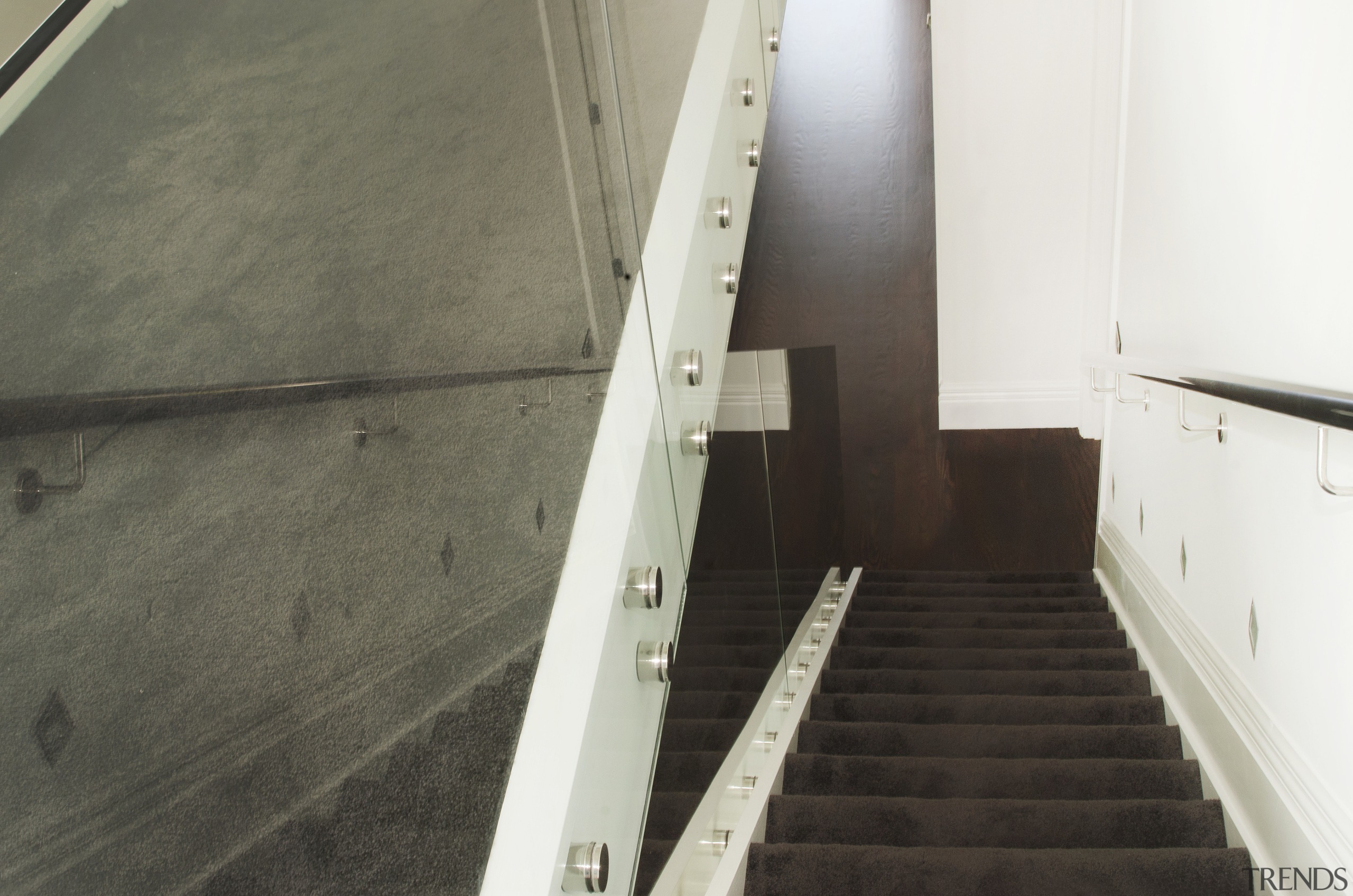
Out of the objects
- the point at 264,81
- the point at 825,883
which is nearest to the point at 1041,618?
the point at 825,883

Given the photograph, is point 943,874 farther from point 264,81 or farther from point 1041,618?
point 1041,618

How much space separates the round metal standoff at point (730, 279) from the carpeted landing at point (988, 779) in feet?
4.04

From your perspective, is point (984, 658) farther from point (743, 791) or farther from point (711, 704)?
point (711, 704)

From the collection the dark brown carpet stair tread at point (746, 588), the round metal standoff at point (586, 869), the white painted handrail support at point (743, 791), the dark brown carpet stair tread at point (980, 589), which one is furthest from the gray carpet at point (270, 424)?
the dark brown carpet stair tread at point (980, 589)

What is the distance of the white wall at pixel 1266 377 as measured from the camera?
1.73m

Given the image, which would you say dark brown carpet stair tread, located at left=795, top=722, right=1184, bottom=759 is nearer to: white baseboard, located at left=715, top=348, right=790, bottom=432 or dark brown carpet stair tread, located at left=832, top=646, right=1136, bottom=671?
dark brown carpet stair tread, located at left=832, top=646, right=1136, bottom=671

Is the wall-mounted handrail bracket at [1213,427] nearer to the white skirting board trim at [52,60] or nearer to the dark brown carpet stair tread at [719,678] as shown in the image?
the dark brown carpet stair tread at [719,678]

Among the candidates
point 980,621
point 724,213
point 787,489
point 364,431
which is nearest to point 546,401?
point 364,431

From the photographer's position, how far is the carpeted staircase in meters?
1.51

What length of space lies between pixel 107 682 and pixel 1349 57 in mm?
2134

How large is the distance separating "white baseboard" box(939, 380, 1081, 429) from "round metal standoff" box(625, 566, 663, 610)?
4.72m

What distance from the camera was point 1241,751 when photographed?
2146mm

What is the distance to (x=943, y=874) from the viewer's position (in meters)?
1.83

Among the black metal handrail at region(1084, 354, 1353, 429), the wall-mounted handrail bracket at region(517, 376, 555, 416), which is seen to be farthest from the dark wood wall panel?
the black metal handrail at region(1084, 354, 1353, 429)
